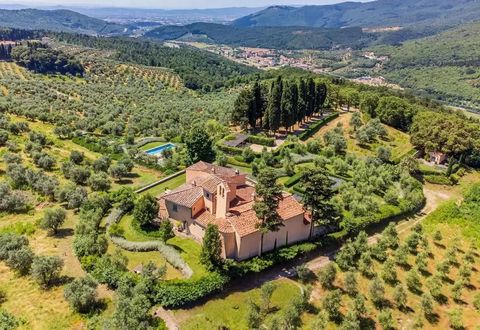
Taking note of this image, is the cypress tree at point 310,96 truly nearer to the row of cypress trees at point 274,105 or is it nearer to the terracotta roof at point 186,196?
the row of cypress trees at point 274,105

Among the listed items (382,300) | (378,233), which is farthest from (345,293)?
(378,233)

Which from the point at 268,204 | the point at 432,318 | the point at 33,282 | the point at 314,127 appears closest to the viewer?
the point at 432,318

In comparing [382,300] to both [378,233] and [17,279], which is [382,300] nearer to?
[378,233]

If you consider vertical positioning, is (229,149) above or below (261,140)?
below

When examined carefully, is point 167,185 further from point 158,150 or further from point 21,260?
point 21,260

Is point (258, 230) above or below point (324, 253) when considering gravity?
above

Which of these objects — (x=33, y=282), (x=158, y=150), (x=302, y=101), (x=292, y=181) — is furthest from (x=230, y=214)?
(x=302, y=101)

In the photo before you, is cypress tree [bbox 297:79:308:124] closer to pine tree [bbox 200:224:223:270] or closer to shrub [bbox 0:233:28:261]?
pine tree [bbox 200:224:223:270]
